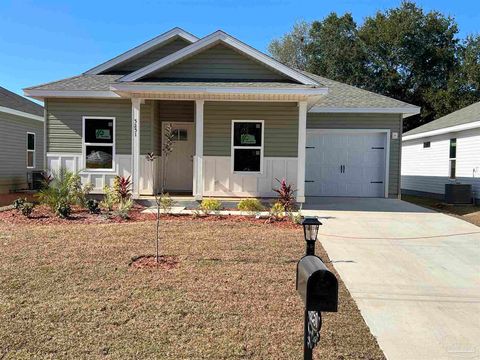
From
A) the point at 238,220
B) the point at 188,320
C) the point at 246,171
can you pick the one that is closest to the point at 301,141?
the point at 246,171

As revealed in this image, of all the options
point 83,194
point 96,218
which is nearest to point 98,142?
point 83,194

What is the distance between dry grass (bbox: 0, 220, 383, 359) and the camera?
361cm

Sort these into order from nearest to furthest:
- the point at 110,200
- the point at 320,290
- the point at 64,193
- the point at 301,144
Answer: the point at 320,290 < the point at 64,193 < the point at 110,200 < the point at 301,144

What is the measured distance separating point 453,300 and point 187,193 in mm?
9156

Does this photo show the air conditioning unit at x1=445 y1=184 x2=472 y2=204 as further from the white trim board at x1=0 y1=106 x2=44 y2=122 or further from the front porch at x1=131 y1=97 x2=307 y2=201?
the white trim board at x1=0 y1=106 x2=44 y2=122

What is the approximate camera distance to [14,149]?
692 inches

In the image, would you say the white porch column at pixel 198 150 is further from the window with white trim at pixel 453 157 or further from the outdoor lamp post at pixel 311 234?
the window with white trim at pixel 453 157

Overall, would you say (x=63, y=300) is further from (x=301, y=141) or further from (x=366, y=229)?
(x=301, y=141)

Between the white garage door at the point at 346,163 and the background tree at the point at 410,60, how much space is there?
2034cm

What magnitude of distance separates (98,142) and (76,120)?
91cm

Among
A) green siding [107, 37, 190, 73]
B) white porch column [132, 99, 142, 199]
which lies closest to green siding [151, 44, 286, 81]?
white porch column [132, 99, 142, 199]

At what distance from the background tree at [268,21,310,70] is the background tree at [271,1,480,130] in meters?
3.93

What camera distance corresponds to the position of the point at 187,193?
43.0 feet

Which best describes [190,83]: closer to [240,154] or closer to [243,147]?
[243,147]
